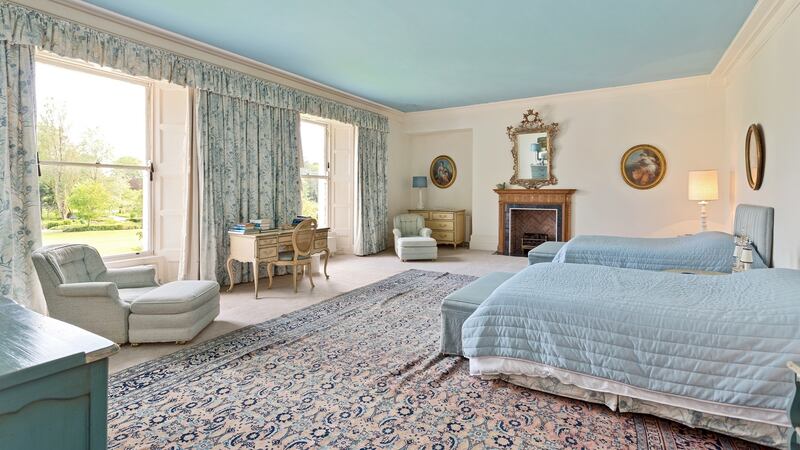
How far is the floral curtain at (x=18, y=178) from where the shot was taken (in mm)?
3221

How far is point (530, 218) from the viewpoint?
7.84 m

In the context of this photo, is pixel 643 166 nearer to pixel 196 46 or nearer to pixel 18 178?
pixel 196 46

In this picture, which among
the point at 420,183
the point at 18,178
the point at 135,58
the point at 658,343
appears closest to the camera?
the point at 658,343

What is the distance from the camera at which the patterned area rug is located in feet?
6.53

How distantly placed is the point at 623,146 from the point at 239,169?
236 inches

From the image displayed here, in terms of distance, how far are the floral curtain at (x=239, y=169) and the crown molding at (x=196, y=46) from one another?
1.51 ft

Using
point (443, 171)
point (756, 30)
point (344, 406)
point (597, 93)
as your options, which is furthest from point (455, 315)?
point (443, 171)

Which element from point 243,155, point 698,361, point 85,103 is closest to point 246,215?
point 243,155

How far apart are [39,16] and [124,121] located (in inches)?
52.9

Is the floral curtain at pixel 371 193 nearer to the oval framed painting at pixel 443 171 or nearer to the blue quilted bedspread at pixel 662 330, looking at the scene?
the oval framed painting at pixel 443 171

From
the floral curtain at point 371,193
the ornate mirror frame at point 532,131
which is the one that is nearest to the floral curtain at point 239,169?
the floral curtain at point 371,193

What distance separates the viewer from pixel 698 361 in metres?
1.96

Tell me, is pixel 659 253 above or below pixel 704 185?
below

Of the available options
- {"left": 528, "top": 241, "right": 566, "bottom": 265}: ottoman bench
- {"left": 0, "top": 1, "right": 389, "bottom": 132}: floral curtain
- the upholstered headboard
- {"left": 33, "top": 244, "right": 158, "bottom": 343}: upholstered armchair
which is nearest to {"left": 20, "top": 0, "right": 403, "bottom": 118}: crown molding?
{"left": 0, "top": 1, "right": 389, "bottom": 132}: floral curtain
